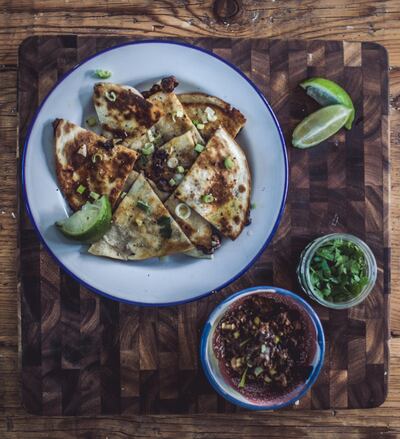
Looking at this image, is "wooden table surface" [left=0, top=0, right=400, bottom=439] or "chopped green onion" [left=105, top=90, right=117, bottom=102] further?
"wooden table surface" [left=0, top=0, right=400, bottom=439]

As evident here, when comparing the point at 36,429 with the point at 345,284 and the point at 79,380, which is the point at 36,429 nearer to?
the point at 79,380

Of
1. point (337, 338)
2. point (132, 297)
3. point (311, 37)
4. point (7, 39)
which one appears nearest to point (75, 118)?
point (7, 39)

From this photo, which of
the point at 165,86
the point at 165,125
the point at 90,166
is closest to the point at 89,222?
the point at 90,166

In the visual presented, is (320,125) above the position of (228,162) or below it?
above

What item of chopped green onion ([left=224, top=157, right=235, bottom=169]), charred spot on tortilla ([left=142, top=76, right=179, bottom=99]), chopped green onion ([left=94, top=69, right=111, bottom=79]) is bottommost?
chopped green onion ([left=224, top=157, right=235, bottom=169])

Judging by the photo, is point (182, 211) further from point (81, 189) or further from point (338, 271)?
point (338, 271)

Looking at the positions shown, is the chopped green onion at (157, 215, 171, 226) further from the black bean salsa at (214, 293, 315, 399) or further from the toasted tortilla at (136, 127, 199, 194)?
the black bean salsa at (214, 293, 315, 399)

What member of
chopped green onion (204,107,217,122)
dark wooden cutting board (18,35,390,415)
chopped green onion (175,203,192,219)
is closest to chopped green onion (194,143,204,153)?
chopped green onion (204,107,217,122)
